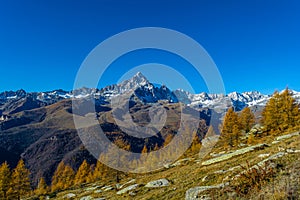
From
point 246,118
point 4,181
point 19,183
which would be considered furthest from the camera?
point 246,118

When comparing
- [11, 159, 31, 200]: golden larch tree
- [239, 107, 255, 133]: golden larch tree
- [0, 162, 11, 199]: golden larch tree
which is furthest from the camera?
[239, 107, 255, 133]: golden larch tree

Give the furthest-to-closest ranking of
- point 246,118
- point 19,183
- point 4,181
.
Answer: point 246,118, point 19,183, point 4,181

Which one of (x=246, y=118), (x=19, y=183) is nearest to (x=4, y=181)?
(x=19, y=183)

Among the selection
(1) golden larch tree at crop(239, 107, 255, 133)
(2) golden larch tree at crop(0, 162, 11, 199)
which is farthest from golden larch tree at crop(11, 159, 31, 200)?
(1) golden larch tree at crop(239, 107, 255, 133)

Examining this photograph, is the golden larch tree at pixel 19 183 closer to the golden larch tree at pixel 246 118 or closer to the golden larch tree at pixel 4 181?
the golden larch tree at pixel 4 181

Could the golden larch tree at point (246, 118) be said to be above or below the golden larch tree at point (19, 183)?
above

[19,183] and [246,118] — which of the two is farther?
[246,118]

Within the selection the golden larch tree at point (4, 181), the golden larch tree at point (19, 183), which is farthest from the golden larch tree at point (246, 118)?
the golden larch tree at point (4, 181)

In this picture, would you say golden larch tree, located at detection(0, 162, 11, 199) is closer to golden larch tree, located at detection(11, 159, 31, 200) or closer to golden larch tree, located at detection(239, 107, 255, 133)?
golden larch tree, located at detection(11, 159, 31, 200)

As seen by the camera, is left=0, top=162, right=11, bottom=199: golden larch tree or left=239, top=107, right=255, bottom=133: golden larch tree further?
left=239, top=107, right=255, bottom=133: golden larch tree

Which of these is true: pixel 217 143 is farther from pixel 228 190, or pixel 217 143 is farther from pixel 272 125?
pixel 228 190

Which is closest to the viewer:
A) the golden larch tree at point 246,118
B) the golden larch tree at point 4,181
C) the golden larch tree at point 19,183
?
the golden larch tree at point 4,181

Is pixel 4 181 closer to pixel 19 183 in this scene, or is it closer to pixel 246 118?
pixel 19 183

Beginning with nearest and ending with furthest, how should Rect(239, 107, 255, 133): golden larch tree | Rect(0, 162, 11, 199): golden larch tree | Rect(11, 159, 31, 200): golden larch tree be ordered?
Rect(0, 162, 11, 199): golden larch tree
Rect(11, 159, 31, 200): golden larch tree
Rect(239, 107, 255, 133): golden larch tree
